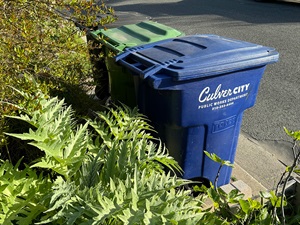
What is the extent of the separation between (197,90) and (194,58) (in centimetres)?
22

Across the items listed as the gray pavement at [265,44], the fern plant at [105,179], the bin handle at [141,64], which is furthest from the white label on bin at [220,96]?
the gray pavement at [265,44]

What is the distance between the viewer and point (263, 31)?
30.0 feet

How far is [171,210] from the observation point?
5.68ft

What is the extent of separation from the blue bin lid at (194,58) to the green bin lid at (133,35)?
1.54ft

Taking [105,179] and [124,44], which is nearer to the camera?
[105,179]

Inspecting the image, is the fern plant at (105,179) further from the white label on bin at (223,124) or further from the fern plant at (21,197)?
the white label on bin at (223,124)

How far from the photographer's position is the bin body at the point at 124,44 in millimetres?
3305

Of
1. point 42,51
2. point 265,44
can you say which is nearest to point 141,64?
point 42,51

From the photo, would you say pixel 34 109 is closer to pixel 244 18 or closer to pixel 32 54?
pixel 32 54

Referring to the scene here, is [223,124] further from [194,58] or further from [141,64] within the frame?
[141,64]

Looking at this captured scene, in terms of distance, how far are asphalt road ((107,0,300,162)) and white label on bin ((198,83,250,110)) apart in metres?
1.54

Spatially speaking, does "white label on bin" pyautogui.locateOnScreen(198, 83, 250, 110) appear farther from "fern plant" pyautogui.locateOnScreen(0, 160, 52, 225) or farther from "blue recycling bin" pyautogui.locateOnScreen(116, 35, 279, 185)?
"fern plant" pyautogui.locateOnScreen(0, 160, 52, 225)

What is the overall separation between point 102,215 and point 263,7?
12540mm

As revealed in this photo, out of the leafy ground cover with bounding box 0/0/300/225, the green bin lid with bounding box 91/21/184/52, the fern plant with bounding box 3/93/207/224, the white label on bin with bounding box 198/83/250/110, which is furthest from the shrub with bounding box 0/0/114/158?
the white label on bin with bounding box 198/83/250/110
